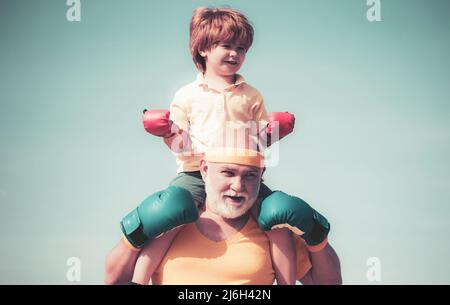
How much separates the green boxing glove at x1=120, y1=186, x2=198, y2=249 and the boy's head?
148 cm

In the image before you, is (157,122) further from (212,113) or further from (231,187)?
(231,187)

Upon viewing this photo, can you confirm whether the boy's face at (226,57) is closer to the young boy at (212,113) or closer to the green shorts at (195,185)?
the young boy at (212,113)

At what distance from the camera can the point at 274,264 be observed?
6473mm

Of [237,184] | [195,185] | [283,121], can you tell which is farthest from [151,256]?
[283,121]

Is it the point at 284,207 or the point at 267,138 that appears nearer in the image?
the point at 284,207

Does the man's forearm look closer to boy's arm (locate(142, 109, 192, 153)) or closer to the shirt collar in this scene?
boy's arm (locate(142, 109, 192, 153))

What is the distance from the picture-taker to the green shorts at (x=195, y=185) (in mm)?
6508

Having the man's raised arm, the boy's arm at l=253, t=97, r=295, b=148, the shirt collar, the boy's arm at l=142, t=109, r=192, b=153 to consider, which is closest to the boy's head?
the shirt collar

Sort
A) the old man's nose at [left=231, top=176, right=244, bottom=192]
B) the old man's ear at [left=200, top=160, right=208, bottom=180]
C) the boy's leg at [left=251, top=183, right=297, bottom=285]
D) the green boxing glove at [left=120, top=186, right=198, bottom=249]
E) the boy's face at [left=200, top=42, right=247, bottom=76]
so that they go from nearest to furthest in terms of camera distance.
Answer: the green boxing glove at [left=120, top=186, right=198, bottom=249] < the old man's nose at [left=231, top=176, right=244, bottom=192] < the old man's ear at [left=200, top=160, right=208, bottom=180] < the boy's leg at [left=251, top=183, right=297, bottom=285] < the boy's face at [left=200, top=42, right=247, bottom=76]

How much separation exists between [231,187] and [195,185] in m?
0.48

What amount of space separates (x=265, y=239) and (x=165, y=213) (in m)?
1.05

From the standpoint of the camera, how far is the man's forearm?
664 cm
